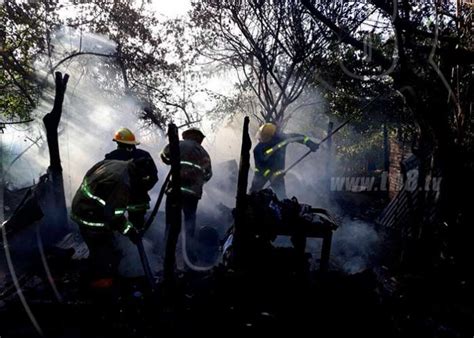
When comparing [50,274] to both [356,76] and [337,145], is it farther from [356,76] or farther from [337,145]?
[337,145]

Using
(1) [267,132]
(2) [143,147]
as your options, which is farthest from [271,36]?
(2) [143,147]

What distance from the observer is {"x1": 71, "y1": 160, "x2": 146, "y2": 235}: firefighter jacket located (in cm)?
381

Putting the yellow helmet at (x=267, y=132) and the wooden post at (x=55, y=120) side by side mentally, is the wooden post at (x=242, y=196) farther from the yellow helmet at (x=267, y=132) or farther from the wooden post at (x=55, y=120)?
the wooden post at (x=55, y=120)

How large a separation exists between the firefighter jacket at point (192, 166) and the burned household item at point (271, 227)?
152 cm

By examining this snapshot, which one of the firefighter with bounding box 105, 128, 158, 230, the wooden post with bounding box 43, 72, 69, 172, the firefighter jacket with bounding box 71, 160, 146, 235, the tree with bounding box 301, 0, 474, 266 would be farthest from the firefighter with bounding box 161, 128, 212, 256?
the tree with bounding box 301, 0, 474, 266

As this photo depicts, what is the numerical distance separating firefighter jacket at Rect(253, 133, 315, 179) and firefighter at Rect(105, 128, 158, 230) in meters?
2.63

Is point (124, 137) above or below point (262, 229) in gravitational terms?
above

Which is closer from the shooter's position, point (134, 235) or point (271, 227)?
point (134, 235)

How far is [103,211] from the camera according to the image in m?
3.90

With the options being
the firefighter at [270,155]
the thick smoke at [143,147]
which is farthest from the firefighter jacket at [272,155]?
the thick smoke at [143,147]

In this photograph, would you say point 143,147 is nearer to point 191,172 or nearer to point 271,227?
point 191,172

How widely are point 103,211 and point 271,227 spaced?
1965 mm

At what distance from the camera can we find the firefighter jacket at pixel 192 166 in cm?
570

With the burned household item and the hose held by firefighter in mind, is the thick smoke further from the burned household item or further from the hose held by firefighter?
the burned household item
